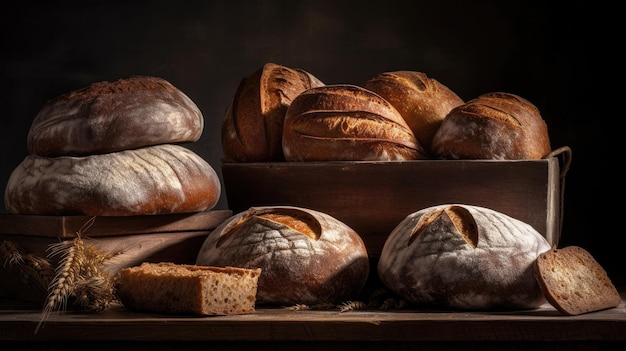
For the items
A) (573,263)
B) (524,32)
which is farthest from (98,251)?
(524,32)

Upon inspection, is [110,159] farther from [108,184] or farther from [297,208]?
[297,208]

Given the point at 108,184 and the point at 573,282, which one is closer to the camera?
the point at 573,282

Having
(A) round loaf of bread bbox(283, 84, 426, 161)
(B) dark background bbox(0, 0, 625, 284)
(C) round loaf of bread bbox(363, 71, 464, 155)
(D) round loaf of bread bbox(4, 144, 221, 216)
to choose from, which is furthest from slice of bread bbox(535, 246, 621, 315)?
(B) dark background bbox(0, 0, 625, 284)

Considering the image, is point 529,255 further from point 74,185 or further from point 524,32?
point 524,32

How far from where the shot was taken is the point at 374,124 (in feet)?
10.3

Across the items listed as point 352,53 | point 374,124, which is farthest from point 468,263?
point 352,53

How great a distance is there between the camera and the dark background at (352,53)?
3998mm

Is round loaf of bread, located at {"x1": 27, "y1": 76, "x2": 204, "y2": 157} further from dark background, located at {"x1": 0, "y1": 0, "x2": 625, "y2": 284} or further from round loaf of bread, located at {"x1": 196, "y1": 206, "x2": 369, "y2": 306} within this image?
dark background, located at {"x1": 0, "y1": 0, "x2": 625, "y2": 284}

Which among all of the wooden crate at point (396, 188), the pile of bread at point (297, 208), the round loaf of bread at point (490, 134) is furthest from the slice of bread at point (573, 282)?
the round loaf of bread at point (490, 134)

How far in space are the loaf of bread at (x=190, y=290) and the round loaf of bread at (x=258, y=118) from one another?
32.1 inches

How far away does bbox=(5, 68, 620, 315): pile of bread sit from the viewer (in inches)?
101

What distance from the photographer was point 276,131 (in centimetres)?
336

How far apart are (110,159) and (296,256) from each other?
2.06 feet
